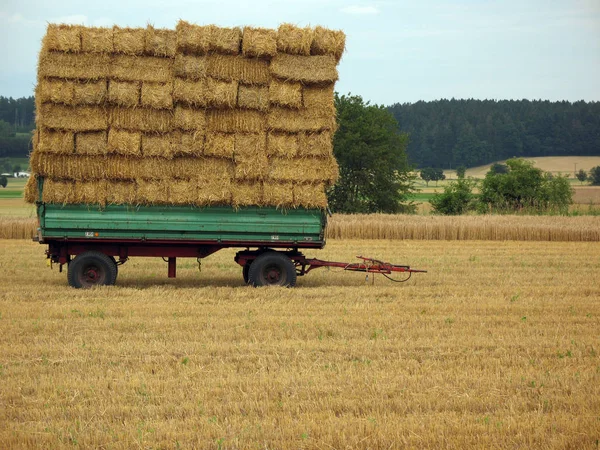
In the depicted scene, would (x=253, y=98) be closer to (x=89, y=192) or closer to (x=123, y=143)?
(x=123, y=143)

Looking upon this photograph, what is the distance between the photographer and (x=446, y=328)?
35.3 feet

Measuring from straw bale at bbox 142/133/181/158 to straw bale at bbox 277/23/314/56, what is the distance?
2415mm

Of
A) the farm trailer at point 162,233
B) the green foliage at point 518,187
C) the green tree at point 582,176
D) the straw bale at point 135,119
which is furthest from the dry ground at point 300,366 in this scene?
the green tree at point 582,176

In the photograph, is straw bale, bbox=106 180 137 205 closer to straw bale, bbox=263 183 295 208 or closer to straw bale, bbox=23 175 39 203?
straw bale, bbox=23 175 39 203

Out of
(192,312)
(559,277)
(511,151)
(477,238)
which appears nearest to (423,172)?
(511,151)

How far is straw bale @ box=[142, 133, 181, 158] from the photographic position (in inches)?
546

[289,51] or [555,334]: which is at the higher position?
[289,51]

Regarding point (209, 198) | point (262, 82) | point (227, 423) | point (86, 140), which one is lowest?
point (227, 423)

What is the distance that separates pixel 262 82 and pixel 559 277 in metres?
7.34

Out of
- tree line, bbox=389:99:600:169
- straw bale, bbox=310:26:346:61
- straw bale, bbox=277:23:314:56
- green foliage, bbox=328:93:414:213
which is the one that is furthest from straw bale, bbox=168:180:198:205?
tree line, bbox=389:99:600:169

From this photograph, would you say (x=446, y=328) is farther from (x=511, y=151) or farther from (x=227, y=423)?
(x=511, y=151)

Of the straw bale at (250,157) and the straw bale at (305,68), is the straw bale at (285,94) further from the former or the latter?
the straw bale at (250,157)

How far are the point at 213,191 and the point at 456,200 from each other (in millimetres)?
29028

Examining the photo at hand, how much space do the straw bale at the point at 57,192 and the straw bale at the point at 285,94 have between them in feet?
12.4
